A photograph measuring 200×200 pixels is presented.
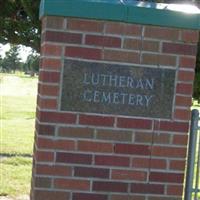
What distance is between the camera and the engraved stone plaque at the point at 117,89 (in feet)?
13.7

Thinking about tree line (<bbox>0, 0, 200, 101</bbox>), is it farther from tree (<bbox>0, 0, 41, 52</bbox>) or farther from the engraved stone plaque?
the engraved stone plaque

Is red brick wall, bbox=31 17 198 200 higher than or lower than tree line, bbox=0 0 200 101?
lower

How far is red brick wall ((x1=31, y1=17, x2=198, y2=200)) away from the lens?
13.6ft

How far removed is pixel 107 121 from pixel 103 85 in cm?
25

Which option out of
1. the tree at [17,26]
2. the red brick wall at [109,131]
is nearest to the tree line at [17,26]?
the tree at [17,26]

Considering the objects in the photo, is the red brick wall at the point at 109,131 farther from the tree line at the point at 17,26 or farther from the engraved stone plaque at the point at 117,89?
the tree line at the point at 17,26

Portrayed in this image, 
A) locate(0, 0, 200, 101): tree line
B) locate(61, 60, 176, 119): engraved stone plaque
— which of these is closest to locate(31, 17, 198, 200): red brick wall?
locate(61, 60, 176, 119): engraved stone plaque

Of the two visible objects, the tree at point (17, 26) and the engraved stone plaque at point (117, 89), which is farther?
the tree at point (17, 26)

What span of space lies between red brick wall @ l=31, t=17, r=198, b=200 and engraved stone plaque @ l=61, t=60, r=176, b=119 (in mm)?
44

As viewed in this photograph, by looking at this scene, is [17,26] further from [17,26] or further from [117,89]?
[117,89]

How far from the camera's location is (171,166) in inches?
169

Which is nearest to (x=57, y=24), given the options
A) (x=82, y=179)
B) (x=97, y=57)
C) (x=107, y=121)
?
(x=97, y=57)

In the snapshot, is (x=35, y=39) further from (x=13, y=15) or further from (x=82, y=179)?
(x=82, y=179)

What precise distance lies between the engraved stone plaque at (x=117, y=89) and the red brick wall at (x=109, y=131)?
4 centimetres
